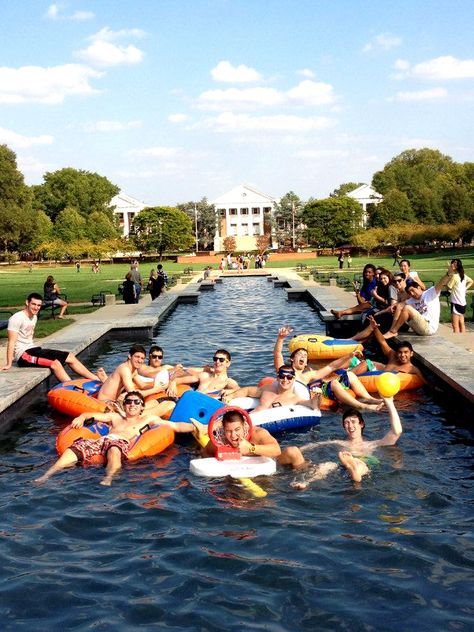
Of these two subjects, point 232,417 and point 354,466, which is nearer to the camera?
point 354,466

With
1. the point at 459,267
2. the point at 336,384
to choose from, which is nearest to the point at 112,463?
the point at 336,384

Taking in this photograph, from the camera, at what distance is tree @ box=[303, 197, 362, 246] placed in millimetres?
97750

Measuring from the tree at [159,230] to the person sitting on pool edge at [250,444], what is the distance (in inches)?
3500

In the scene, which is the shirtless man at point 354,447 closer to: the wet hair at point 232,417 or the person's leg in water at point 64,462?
the wet hair at point 232,417

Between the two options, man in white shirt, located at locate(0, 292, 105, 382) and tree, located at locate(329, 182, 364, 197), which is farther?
tree, located at locate(329, 182, 364, 197)

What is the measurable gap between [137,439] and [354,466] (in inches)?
100

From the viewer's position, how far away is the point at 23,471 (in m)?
8.14

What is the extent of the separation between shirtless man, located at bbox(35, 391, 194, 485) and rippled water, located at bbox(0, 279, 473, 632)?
18cm

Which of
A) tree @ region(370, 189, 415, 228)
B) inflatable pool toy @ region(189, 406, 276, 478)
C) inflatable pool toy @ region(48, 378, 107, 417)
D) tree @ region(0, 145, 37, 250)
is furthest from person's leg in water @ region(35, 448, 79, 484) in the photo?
tree @ region(370, 189, 415, 228)

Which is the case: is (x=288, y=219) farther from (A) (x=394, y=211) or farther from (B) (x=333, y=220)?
(A) (x=394, y=211)

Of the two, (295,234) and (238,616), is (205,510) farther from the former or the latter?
(295,234)

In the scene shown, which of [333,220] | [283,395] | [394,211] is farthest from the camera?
[333,220]

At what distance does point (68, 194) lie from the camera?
12088 centimetres

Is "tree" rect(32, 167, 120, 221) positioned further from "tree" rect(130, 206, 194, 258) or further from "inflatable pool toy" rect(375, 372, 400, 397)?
"inflatable pool toy" rect(375, 372, 400, 397)
